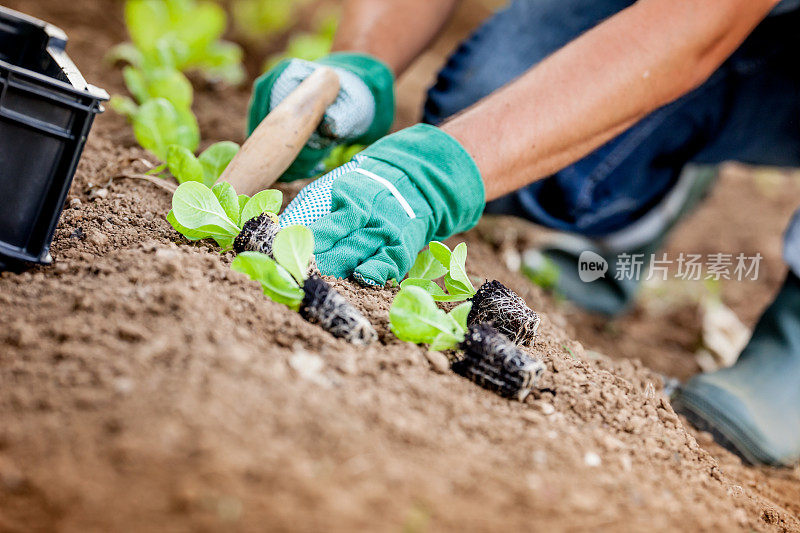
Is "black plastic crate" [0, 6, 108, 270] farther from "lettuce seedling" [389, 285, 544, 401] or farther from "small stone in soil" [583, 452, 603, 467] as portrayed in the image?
"small stone in soil" [583, 452, 603, 467]

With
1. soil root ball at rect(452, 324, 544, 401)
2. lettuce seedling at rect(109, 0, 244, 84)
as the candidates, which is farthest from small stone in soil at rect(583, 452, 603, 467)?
lettuce seedling at rect(109, 0, 244, 84)

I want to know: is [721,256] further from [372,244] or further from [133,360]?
[133,360]

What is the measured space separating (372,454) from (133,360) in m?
0.34

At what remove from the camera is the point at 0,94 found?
39.3 inches

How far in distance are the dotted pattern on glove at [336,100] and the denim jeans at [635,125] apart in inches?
26.4

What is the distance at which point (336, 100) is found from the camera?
162 cm

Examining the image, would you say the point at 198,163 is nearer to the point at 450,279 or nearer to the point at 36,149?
the point at 36,149

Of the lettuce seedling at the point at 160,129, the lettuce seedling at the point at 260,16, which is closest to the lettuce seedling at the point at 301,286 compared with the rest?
the lettuce seedling at the point at 160,129

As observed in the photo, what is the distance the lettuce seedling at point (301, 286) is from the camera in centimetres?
104

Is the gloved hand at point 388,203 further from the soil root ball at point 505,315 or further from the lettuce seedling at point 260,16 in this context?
the lettuce seedling at point 260,16

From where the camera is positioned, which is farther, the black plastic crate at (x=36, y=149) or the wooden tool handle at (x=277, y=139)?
the wooden tool handle at (x=277, y=139)

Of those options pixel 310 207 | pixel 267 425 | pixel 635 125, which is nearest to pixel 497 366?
pixel 267 425

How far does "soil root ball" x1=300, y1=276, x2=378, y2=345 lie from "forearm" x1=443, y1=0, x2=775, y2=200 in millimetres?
551

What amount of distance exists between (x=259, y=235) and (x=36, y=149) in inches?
15.0
